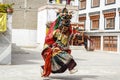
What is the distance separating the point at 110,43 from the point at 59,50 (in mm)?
28886

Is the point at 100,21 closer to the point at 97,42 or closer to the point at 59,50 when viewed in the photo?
the point at 97,42

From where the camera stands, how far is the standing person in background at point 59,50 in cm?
1089

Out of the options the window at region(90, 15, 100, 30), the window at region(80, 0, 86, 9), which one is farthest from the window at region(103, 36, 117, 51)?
the window at region(80, 0, 86, 9)

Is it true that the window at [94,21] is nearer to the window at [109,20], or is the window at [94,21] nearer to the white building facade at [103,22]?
the white building facade at [103,22]

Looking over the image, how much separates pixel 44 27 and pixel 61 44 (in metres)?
32.2

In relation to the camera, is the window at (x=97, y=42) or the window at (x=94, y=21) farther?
the window at (x=94, y=21)

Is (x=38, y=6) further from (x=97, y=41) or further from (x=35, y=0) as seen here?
(x=97, y=41)

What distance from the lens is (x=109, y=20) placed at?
40688 millimetres

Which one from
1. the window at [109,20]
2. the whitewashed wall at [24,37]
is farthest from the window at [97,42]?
the whitewashed wall at [24,37]

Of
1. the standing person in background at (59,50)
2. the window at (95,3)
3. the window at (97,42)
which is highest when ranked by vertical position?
the window at (95,3)

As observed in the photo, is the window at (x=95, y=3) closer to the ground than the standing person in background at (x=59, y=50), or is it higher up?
higher up

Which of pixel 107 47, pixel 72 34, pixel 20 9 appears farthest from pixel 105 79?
pixel 20 9

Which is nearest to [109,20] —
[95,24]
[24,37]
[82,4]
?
[95,24]

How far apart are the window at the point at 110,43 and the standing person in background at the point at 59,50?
27487mm
